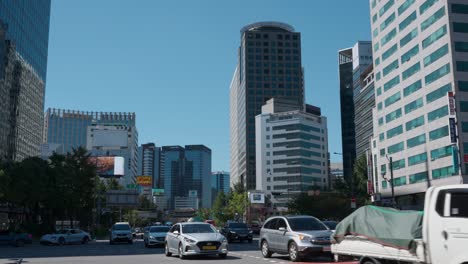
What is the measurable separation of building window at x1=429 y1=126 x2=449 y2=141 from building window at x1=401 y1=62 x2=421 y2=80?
32.3 feet

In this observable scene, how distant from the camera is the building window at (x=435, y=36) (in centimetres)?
6688

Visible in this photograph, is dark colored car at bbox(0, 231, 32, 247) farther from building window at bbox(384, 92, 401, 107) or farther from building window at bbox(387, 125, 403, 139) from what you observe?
building window at bbox(384, 92, 401, 107)

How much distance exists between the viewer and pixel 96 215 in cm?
9275

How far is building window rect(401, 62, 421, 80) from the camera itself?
72.7 m

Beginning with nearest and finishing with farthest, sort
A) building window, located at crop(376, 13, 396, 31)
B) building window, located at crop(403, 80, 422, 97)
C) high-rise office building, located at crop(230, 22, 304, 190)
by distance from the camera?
1. building window, located at crop(403, 80, 422, 97)
2. building window, located at crop(376, 13, 396, 31)
3. high-rise office building, located at crop(230, 22, 304, 190)

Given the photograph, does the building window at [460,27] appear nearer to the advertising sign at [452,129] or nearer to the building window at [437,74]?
the building window at [437,74]

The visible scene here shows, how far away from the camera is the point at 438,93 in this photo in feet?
221

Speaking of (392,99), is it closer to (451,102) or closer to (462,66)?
(462,66)

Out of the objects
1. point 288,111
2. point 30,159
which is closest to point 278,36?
point 288,111

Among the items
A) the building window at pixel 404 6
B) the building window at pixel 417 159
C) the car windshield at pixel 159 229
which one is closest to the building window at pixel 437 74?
the building window at pixel 417 159

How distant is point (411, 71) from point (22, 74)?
70.5 meters

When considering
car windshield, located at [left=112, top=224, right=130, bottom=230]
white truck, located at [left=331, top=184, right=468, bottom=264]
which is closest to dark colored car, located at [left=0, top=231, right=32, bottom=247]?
car windshield, located at [left=112, top=224, right=130, bottom=230]

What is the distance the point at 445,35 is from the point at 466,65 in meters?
4.91

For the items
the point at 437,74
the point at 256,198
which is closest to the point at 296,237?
the point at 437,74
